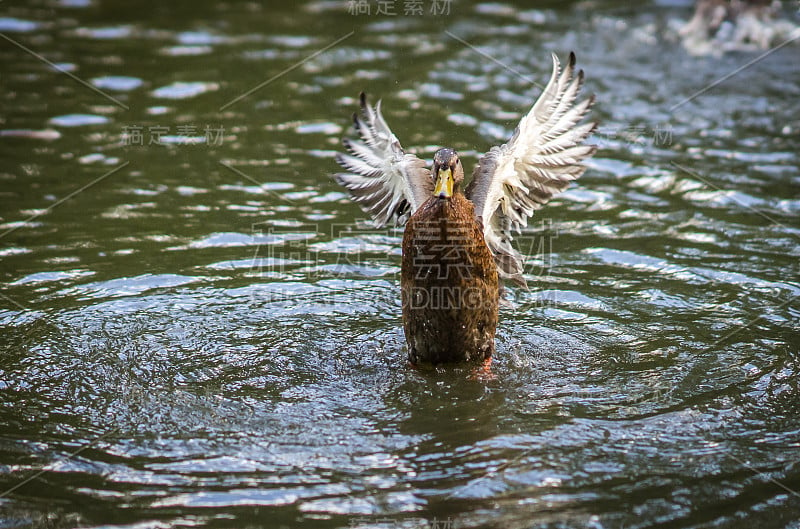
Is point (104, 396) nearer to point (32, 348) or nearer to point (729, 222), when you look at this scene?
point (32, 348)

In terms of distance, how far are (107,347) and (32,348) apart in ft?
1.54

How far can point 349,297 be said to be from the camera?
6793 mm

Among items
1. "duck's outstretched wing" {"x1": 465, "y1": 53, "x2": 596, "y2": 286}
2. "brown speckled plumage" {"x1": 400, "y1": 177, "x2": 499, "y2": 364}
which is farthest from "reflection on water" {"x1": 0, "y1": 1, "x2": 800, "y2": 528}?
"duck's outstretched wing" {"x1": 465, "y1": 53, "x2": 596, "y2": 286}

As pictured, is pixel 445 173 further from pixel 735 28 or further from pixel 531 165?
pixel 735 28

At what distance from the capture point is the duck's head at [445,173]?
5.34 m

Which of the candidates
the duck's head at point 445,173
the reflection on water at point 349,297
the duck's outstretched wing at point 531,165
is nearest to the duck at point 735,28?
the reflection on water at point 349,297

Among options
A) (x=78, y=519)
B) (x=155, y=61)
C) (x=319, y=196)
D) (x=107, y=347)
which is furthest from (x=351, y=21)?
(x=78, y=519)

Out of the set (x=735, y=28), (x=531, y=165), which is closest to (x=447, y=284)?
(x=531, y=165)

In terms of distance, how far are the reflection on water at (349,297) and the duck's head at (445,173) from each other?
3.92 ft

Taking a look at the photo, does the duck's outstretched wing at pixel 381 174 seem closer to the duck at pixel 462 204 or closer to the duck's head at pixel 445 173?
the duck at pixel 462 204

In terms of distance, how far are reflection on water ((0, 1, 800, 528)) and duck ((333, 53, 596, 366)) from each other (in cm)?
36

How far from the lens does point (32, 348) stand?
5797mm

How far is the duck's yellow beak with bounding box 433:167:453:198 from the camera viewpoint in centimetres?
533

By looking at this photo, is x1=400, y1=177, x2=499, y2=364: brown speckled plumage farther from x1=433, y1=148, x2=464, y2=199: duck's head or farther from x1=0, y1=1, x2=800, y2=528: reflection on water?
x1=0, y1=1, x2=800, y2=528: reflection on water
